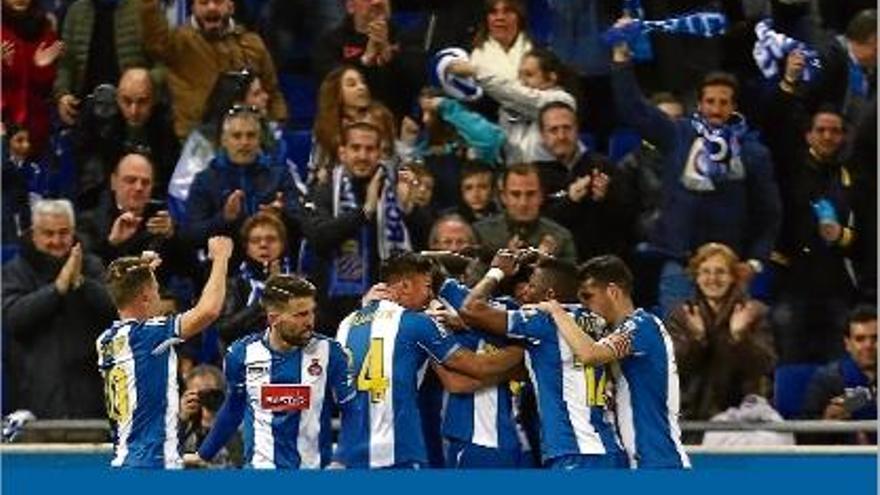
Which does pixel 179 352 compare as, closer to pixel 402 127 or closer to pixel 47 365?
pixel 47 365

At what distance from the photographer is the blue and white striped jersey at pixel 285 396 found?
31.6 ft

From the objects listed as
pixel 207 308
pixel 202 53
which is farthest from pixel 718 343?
pixel 202 53

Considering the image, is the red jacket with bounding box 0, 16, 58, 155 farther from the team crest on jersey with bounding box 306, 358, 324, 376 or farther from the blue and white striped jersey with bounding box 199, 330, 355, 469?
the team crest on jersey with bounding box 306, 358, 324, 376

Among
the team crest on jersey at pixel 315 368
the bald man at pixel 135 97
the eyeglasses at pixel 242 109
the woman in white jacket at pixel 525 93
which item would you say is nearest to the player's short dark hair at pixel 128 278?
→ the team crest on jersey at pixel 315 368

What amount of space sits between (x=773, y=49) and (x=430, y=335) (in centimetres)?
308

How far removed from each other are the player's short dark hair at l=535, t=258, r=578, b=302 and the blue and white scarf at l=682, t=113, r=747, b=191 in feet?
6.82

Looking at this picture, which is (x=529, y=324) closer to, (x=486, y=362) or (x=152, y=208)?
(x=486, y=362)

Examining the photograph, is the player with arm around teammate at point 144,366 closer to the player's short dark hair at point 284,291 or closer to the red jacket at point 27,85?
the player's short dark hair at point 284,291

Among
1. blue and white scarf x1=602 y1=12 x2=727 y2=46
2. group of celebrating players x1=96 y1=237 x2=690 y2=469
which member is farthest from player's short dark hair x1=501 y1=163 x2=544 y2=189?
group of celebrating players x1=96 y1=237 x2=690 y2=469

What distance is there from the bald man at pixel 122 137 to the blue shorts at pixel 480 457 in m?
2.68

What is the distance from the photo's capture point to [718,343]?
1116cm

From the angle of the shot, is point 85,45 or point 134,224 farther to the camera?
point 85,45

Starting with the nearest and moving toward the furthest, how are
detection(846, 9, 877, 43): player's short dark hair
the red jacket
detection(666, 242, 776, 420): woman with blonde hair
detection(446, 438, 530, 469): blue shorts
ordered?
detection(446, 438, 530, 469): blue shorts
detection(666, 242, 776, 420): woman with blonde hair
detection(846, 9, 877, 43): player's short dark hair
the red jacket

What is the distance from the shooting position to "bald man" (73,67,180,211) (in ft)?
39.9
